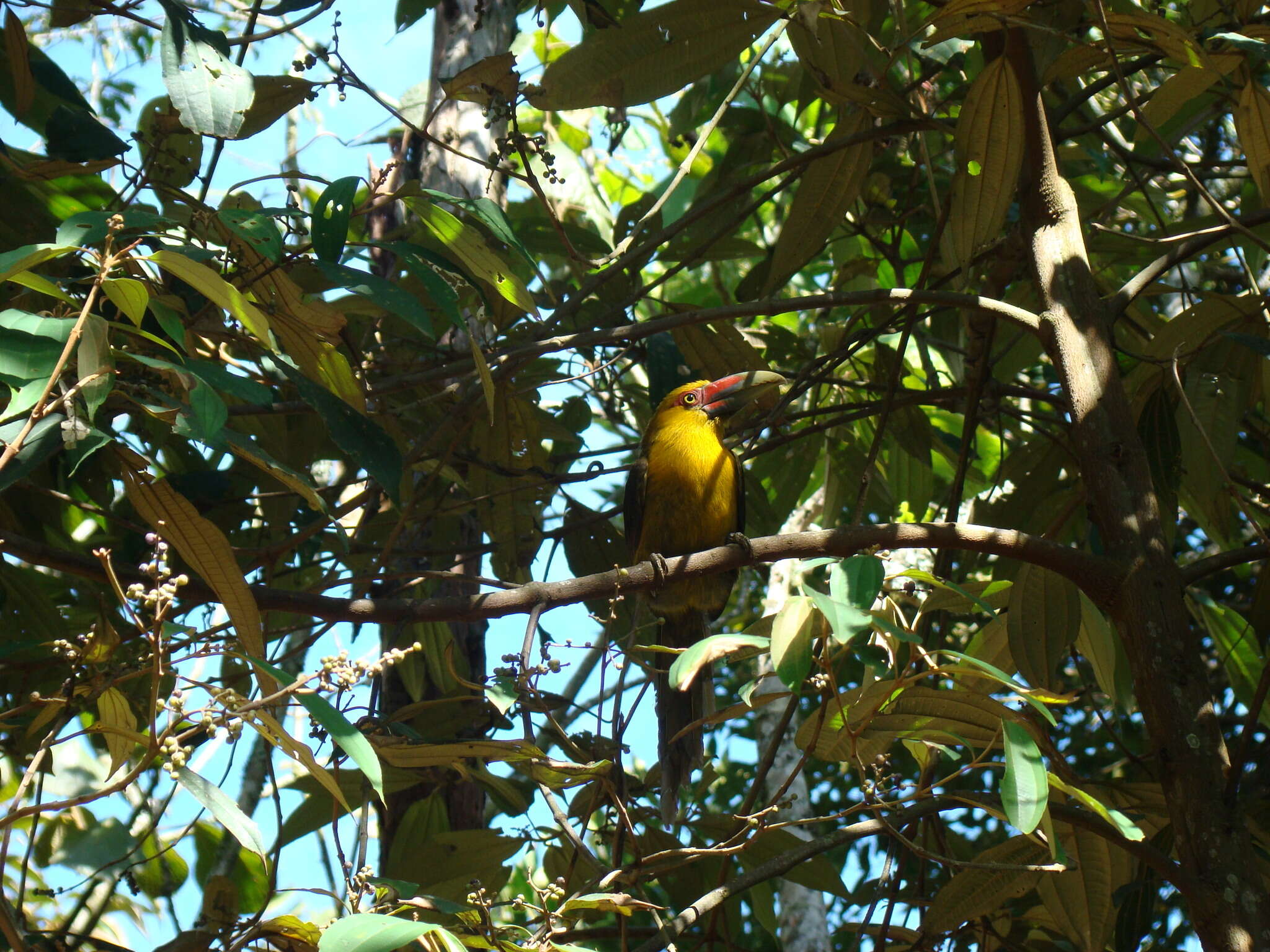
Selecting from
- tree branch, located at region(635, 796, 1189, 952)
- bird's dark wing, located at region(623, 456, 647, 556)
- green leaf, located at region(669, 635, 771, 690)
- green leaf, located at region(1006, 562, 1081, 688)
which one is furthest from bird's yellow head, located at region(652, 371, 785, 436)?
green leaf, located at region(669, 635, 771, 690)

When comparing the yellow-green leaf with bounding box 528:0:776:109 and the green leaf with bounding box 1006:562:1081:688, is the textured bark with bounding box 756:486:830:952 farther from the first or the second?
the yellow-green leaf with bounding box 528:0:776:109

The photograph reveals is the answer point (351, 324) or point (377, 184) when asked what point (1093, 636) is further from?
point (351, 324)

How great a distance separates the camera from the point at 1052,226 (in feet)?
8.33

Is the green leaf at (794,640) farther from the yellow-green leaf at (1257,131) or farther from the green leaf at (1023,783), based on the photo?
the yellow-green leaf at (1257,131)

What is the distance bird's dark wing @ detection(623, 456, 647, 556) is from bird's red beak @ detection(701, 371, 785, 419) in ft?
1.22

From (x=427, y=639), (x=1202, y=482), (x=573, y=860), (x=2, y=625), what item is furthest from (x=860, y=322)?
(x=2, y=625)

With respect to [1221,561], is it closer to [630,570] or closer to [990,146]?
[990,146]

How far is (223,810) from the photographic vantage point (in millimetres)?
1787

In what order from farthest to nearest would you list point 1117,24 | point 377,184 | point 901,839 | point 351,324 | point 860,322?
point 860,322 → point 351,324 → point 377,184 → point 1117,24 → point 901,839

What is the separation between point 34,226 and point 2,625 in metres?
1.14

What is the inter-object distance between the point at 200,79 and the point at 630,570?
4.60 ft

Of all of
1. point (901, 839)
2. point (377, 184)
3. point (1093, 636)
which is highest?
point (377, 184)

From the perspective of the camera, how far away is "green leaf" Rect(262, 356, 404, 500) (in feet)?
7.65

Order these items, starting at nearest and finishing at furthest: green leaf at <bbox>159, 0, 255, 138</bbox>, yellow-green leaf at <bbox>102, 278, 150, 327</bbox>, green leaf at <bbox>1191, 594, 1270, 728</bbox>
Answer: yellow-green leaf at <bbox>102, 278, 150, 327</bbox> → green leaf at <bbox>159, 0, 255, 138</bbox> → green leaf at <bbox>1191, 594, 1270, 728</bbox>
